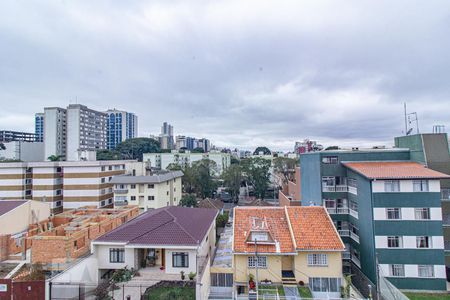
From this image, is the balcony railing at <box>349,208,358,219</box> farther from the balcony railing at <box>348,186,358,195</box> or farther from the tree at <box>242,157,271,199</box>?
the tree at <box>242,157,271,199</box>

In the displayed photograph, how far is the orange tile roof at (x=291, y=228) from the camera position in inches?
549

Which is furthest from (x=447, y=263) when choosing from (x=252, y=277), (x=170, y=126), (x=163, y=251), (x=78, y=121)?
(x=170, y=126)

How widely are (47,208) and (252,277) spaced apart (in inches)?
738

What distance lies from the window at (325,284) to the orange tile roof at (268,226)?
1970 mm

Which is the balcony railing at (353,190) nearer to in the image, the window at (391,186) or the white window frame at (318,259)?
the window at (391,186)

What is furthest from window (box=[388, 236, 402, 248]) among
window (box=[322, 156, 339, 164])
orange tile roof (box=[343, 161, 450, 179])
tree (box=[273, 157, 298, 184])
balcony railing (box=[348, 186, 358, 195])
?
tree (box=[273, 157, 298, 184])

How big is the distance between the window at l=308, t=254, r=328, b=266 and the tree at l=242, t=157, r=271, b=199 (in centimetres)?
3264

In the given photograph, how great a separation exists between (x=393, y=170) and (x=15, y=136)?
358 ft

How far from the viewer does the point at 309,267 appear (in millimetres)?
13797

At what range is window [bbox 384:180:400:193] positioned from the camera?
16.1 metres

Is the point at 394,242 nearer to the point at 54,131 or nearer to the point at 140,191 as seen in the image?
the point at 140,191

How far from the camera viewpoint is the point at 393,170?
55.0 ft

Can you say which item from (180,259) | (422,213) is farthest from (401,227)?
(180,259)

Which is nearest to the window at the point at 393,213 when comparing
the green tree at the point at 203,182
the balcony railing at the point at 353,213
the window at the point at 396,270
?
the balcony railing at the point at 353,213
